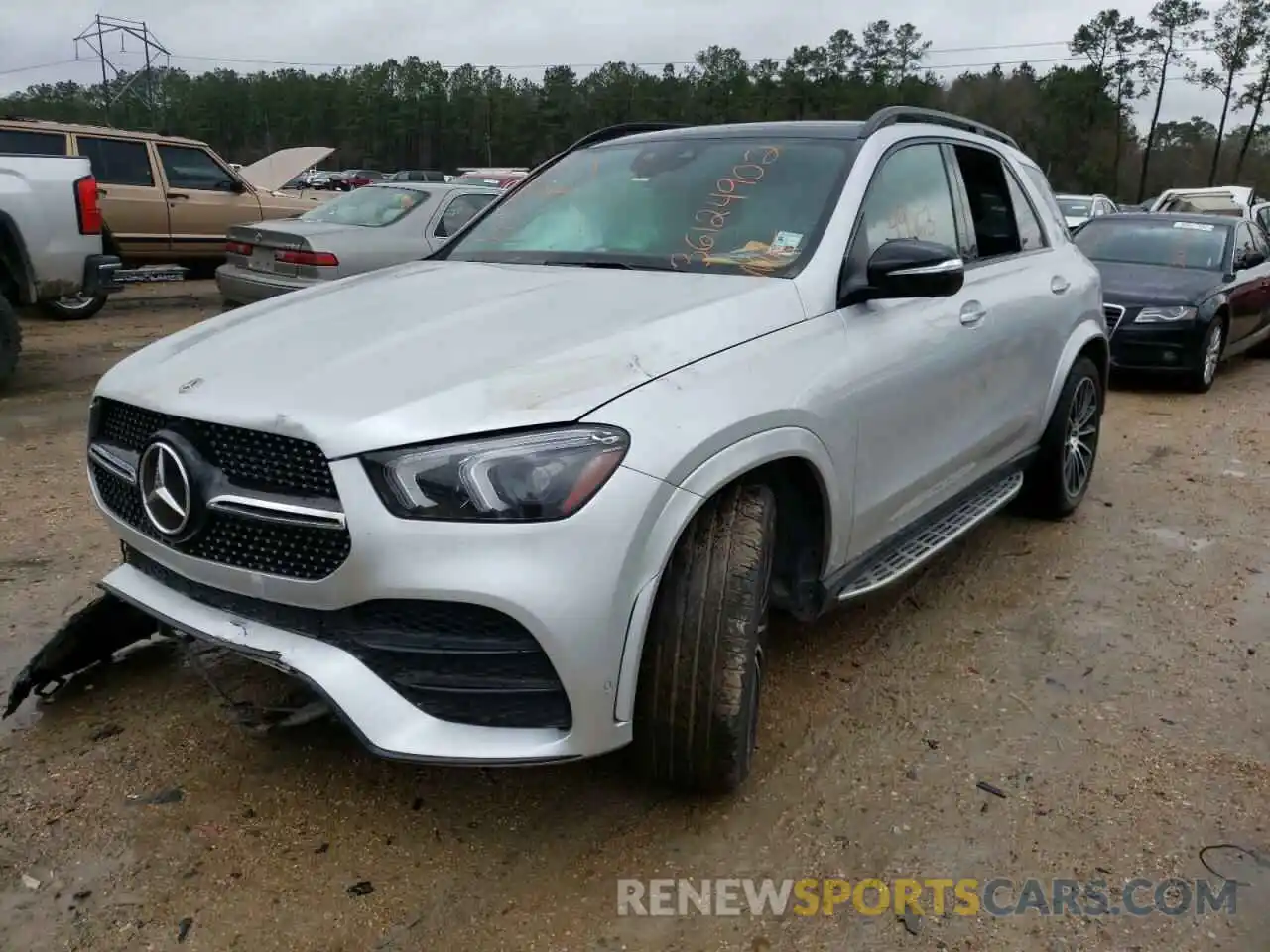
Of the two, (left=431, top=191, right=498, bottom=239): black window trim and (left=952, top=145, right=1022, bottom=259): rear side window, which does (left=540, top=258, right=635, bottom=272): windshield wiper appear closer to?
(left=952, top=145, right=1022, bottom=259): rear side window

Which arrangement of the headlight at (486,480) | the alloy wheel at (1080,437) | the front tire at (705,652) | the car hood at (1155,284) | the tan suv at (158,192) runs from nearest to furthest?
1. the headlight at (486,480)
2. the front tire at (705,652)
3. the alloy wheel at (1080,437)
4. the car hood at (1155,284)
5. the tan suv at (158,192)

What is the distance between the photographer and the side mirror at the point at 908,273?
2.93 m

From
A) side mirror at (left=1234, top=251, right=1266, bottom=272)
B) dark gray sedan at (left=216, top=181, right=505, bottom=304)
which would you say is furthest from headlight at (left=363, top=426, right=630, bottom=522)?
side mirror at (left=1234, top=251, right=1266, bottom=272)

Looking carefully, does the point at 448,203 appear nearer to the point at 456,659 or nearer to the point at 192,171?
the point at 192,171

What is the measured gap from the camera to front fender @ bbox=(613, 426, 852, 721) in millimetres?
2232

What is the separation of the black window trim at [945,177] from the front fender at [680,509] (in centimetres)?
78

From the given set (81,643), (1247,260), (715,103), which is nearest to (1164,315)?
(1247,260)

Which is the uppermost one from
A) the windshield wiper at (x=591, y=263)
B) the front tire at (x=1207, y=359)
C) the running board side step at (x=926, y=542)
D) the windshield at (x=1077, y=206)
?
the windshield wiper at (x=591, y=263)

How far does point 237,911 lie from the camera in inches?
90.3

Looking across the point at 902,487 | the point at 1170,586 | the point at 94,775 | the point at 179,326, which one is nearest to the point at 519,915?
the point at 94,775

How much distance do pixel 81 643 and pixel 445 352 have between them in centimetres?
150

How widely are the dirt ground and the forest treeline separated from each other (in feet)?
151

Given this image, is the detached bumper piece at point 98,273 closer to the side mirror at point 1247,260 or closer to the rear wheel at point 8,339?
the rear wheel at point 8,339

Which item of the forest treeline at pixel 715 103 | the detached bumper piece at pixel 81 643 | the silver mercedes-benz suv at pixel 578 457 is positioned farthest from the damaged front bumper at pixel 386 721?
the forest treeline at pixel 715 103
